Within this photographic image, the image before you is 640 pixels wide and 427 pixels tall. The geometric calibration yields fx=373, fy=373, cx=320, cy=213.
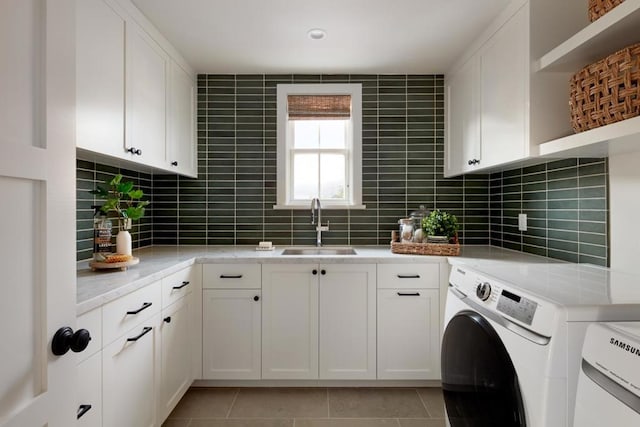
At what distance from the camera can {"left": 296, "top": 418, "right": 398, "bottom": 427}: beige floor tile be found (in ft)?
6.64

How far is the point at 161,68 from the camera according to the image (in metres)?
2.29

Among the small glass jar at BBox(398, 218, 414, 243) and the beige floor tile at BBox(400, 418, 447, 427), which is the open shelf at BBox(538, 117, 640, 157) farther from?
the beige floor tile at BBox(400, 418, 447, 427)

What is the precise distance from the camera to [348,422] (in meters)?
2.05

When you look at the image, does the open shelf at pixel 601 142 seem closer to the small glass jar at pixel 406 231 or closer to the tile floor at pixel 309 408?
the small glass jar at pixel 406 231

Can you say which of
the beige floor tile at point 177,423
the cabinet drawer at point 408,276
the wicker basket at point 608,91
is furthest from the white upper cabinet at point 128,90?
the wicker basket at point 608,91

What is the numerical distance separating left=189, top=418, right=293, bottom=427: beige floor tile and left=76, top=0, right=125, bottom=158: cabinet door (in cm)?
148

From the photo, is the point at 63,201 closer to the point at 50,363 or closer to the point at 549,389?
the point at 50,363

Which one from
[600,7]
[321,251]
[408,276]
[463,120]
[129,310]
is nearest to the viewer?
[600,7]

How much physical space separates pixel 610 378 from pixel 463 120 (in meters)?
2.05

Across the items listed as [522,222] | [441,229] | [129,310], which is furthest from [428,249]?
[129,310]

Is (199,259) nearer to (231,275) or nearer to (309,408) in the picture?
(231,275)

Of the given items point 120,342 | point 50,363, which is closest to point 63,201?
point 50,363

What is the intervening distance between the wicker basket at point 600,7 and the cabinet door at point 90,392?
217 cm

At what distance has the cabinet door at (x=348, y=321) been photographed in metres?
2.33
